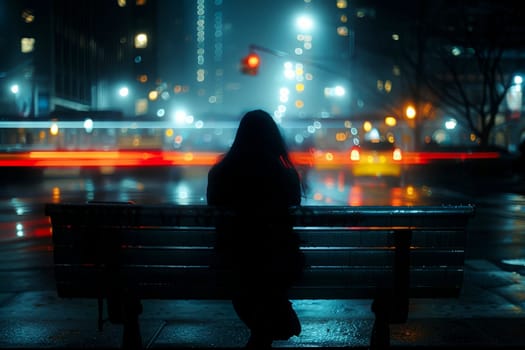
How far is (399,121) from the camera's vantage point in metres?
39.1

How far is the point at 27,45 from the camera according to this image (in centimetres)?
5700

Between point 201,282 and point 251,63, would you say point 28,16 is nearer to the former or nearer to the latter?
point 251,63

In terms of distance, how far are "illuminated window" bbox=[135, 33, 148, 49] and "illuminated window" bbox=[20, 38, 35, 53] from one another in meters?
38.6

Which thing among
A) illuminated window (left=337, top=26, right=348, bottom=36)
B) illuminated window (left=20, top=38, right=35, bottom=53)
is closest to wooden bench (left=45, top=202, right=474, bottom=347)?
illuminated window (left=20, top=38, right=35, bottom=53)

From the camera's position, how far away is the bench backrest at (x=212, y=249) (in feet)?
15.5

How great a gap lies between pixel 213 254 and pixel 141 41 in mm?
94981

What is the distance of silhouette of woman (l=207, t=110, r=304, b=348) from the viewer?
444 centimetres

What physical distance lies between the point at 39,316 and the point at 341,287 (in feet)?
9.94

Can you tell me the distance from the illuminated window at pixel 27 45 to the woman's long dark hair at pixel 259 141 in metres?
55.2

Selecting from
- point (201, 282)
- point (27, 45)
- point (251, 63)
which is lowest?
point (201, 282)

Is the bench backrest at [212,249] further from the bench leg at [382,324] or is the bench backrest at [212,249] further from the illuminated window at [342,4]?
the illuminated window at [342,4]

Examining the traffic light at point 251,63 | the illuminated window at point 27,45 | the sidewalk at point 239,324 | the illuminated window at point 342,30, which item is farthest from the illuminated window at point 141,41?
the sidewalk at point 239,324

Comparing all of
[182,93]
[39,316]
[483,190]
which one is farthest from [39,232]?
[182,93]

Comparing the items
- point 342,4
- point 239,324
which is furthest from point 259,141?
point 342,4
